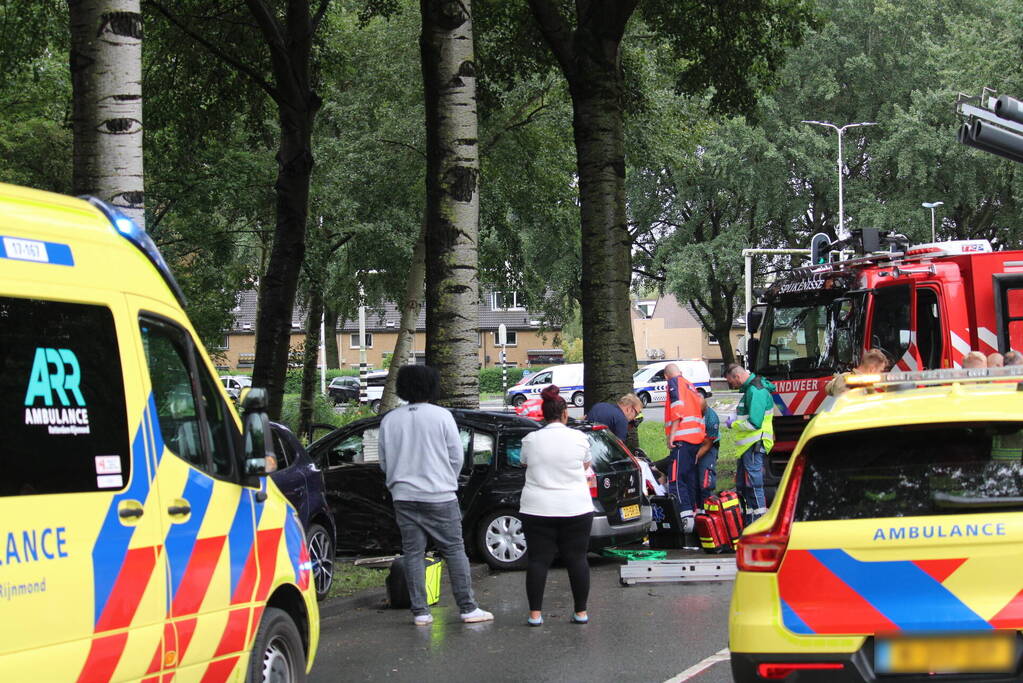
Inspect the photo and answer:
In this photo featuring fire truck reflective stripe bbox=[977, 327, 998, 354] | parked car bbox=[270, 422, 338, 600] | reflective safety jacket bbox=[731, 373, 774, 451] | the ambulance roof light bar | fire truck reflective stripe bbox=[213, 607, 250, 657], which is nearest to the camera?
fire truck reflective stripe bbox=[213, 607, 250, 657]

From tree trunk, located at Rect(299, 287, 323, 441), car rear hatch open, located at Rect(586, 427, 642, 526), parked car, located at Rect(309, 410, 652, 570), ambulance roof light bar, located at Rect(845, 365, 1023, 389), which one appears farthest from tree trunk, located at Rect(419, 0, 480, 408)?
tree trunk, located at Rect(299, 287, 323, 441)

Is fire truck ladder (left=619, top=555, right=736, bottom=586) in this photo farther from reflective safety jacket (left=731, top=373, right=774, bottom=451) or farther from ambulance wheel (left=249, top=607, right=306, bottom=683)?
ambulance wheel (left=249, top=607, right=306, bottom=683)

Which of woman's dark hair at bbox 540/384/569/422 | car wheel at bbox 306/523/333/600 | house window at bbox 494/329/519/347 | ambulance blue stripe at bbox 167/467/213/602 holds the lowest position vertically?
car wheel at bbox 306/523/333/600

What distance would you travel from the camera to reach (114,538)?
4492 millimetres

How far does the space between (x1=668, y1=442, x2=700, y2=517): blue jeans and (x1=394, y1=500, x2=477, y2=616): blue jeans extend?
17.5 ft

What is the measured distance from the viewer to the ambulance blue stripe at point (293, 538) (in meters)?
6.04

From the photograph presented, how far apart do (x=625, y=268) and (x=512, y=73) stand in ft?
18.7

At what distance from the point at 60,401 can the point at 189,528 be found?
93 cm

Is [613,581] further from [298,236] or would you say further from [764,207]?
[764,207]

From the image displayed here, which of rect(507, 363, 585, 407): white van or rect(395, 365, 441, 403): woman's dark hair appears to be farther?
rect(507, 363, 585, 407): white van

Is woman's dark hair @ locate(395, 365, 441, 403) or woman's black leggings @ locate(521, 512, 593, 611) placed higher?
woman's dark hair @ locate(395, 365, 441, 403)

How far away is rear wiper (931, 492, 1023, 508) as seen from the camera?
503 centimetres

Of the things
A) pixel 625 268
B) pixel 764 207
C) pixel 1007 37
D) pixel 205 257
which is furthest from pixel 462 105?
pixel 764 207

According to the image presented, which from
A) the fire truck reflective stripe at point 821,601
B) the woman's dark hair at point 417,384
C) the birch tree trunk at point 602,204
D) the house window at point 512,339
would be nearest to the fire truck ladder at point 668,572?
the woman's dark hair at point 417,384
